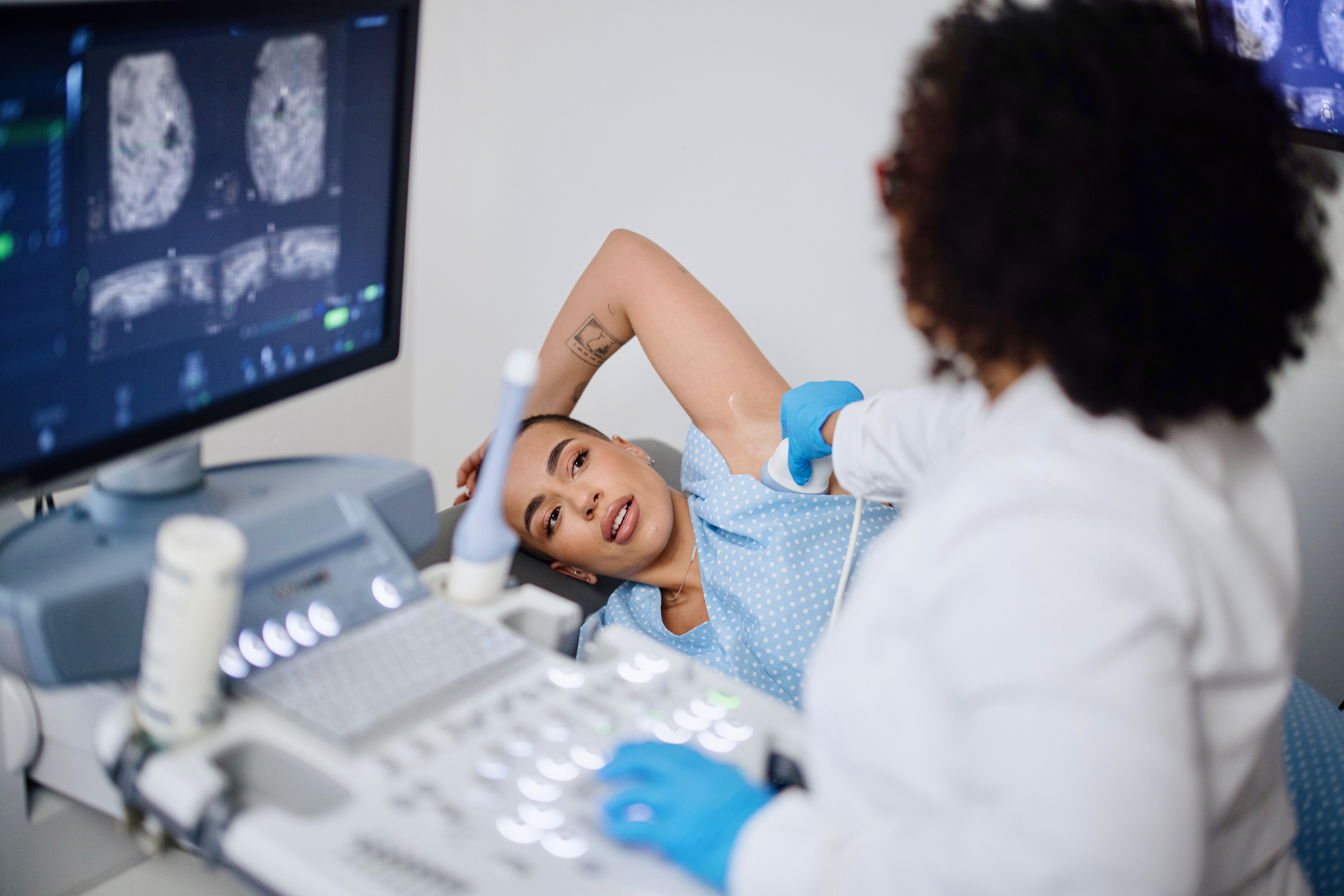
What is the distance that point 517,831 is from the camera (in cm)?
76

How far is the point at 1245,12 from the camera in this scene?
1620mm

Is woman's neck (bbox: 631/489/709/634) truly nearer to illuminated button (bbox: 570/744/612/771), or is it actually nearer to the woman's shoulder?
the woman's shoulder

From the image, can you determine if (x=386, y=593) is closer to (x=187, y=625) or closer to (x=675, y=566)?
(x=187, y=625)

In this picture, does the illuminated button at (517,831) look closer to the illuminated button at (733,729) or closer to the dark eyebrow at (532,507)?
the illuminated button at (733,729)

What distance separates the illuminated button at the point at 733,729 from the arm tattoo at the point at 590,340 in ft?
3.40

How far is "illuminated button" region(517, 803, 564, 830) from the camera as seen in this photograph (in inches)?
30.4

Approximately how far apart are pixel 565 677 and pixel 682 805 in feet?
0.69

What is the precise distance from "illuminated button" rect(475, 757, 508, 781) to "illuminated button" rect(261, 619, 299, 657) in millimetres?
210

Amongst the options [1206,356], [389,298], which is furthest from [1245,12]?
[389,298]

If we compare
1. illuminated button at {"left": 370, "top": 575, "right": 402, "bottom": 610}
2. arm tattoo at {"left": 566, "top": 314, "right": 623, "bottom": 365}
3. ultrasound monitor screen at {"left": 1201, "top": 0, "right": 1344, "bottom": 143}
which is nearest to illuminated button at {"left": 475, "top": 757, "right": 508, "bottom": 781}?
illuminated button at {"left": 370, "top": 575, "right": 402, "bottom": 610}

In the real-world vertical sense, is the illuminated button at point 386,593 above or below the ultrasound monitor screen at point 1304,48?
below

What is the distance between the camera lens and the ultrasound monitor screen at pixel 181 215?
0.76 metres

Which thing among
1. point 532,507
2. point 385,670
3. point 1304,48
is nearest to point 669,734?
point 385,670

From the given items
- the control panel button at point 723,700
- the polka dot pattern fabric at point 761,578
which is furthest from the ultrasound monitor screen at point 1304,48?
the control panel button at point 723,700
